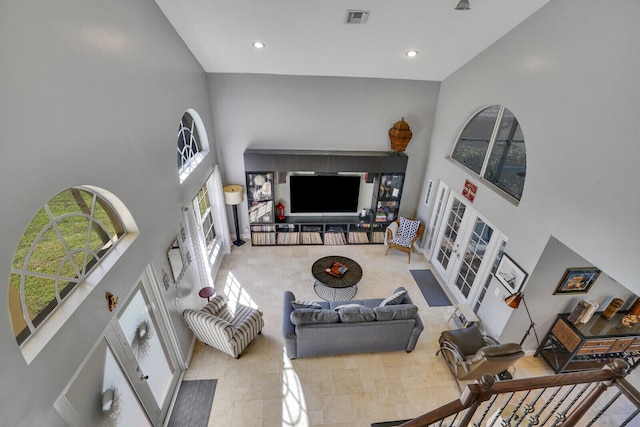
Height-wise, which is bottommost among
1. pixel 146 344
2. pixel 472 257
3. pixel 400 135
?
pixel 146 344

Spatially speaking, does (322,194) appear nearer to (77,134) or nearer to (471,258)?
(471,258)

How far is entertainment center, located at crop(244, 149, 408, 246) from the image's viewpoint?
5789mm

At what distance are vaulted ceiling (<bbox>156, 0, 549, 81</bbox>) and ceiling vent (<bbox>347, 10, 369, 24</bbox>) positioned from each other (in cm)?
6

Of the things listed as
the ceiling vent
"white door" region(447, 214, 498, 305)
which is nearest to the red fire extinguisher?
"white door" region(447, 214, 498, 305)

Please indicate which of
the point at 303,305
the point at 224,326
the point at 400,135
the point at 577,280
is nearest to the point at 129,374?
the point at 224,326

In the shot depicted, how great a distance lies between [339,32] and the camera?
374 cm

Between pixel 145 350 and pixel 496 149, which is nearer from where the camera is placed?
pixel 145 350

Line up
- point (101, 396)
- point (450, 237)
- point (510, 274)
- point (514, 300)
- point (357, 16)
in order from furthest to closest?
point (450, 237) < point (510, 274) < point (514, 300) < point (357, 16) < point (101, 396)

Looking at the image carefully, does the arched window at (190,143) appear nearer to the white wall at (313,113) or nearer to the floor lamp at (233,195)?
the white wall at (313,113)

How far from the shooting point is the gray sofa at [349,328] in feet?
12.2

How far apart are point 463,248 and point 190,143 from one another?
16.3 feet

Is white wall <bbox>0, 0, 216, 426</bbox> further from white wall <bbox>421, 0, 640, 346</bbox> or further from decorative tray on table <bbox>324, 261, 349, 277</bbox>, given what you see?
white wall <bbox>421, 0, 640, 346</bbox>

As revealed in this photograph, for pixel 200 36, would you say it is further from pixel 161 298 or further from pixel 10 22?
pixel 161 298

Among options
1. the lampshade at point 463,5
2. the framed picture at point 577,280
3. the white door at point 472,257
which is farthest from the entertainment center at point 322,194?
the framed picture at point 577,280
